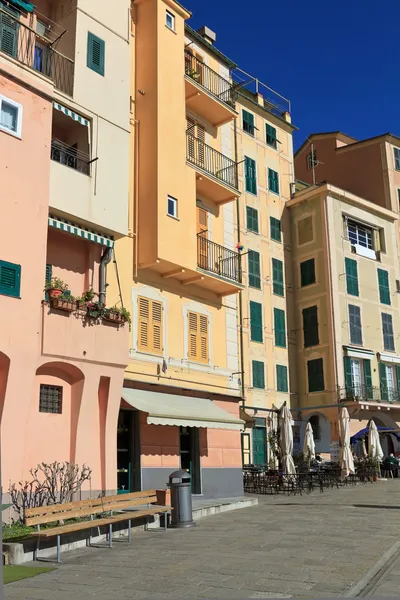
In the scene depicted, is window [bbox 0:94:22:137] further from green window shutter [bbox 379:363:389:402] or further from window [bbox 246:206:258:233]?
green window shutter [bbox 379:363:389:402]

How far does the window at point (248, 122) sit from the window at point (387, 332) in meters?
12.4

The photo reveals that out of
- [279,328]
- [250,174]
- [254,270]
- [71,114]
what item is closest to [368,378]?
[279,328]

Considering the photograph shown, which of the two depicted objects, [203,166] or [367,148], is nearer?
[203,166]

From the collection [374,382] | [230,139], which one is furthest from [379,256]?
[230,139]

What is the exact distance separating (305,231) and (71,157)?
19971mm

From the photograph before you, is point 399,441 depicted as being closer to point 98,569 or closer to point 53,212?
point 53,212

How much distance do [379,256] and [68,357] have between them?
2615 centimetres

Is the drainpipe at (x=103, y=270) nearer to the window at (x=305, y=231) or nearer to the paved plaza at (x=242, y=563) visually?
the paved plaza at (x=242, y=563)

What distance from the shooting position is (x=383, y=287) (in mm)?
36312

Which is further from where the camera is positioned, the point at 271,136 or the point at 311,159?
the point at 311,159

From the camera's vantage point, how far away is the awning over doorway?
16.8 meters

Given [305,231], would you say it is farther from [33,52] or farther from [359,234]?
[33,52]

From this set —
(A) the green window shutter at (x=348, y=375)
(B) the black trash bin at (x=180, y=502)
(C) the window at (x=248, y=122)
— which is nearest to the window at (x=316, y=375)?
(A) the green window shutter at (x=348, y=375)

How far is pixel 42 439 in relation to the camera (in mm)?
14125
